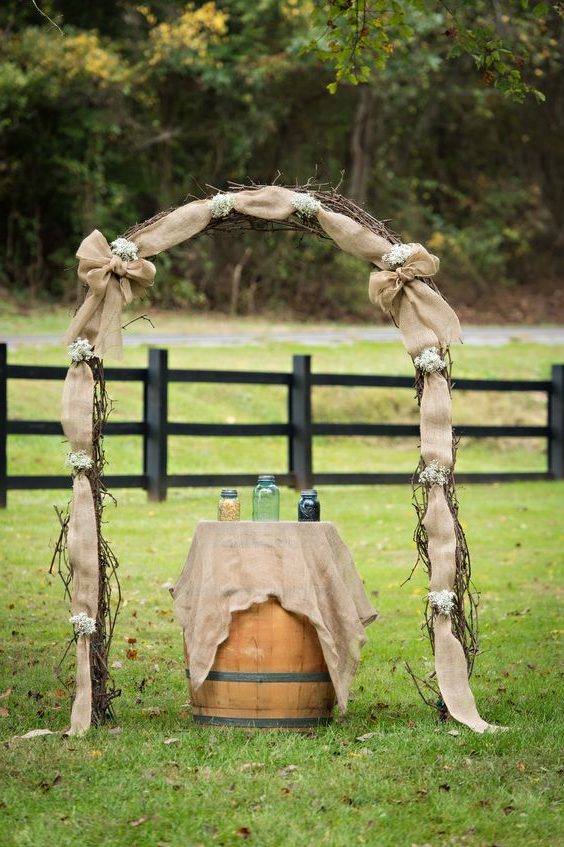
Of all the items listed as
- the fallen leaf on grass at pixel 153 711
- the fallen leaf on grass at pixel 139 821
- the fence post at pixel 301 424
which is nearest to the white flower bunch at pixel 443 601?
the fallen leaf on grass at pixel 153 711

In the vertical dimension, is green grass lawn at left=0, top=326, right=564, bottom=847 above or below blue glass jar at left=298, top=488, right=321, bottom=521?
below

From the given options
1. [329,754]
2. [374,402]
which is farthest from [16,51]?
[329,754]

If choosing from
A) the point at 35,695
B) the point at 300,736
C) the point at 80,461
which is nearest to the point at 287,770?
the point at 300,736

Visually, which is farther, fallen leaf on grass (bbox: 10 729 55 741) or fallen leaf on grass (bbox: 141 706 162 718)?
fallen leaf on grass (bbox: 141 706 162 718)

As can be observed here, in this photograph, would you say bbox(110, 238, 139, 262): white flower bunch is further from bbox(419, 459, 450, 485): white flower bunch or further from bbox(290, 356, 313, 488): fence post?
bbox(290, 356, 313, 488): fence post

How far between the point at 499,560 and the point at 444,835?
6.92 metres

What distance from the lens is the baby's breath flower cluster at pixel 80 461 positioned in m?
6.14

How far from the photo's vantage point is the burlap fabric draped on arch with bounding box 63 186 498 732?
609 centimetres

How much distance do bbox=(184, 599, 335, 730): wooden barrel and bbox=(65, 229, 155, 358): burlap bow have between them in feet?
4.96

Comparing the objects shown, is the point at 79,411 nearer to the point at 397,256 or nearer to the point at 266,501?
the point at 266,501

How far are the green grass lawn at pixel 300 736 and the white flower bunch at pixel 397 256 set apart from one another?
87.8 inches

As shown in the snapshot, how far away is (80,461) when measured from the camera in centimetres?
614

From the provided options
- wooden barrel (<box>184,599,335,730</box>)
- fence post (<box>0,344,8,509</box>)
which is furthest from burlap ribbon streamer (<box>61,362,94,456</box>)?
fence post (<box>0,344,8,509</box>)

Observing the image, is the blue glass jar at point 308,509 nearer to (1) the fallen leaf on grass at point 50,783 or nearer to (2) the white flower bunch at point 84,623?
(2) the white flower bunch at point 84,623
